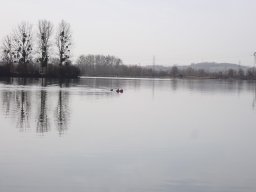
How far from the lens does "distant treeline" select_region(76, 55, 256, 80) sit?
14475 centimetres

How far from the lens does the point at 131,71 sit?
161m

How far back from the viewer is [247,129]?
16.8 meters

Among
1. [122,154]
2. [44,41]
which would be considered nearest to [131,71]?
[44,41]

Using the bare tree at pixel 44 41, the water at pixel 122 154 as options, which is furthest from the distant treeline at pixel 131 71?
the water at pixel 122 154

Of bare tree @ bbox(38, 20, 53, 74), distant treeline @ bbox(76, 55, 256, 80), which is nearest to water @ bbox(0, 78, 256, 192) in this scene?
bare tree @ bbox(38, 20, 53, 74)

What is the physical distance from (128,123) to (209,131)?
3.53 m

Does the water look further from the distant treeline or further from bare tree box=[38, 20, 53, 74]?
the distant treeline

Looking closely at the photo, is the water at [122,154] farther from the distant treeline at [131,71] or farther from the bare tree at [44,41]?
the distant treeline at [131,71]

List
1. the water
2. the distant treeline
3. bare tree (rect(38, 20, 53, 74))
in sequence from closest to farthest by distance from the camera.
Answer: the water → bare tree (rect(38, 20, 53, 74)) → the distant treeline

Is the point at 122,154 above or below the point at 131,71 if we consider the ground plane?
below

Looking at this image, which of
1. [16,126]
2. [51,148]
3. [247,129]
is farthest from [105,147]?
[247,129]

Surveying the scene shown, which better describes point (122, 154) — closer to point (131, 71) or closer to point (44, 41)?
point (44, 41)

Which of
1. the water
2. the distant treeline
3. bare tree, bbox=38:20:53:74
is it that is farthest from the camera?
the distant treeline

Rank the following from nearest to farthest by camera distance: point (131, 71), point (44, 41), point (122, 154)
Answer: point (122, 154)
point (44, 41)
point (131, 71)
